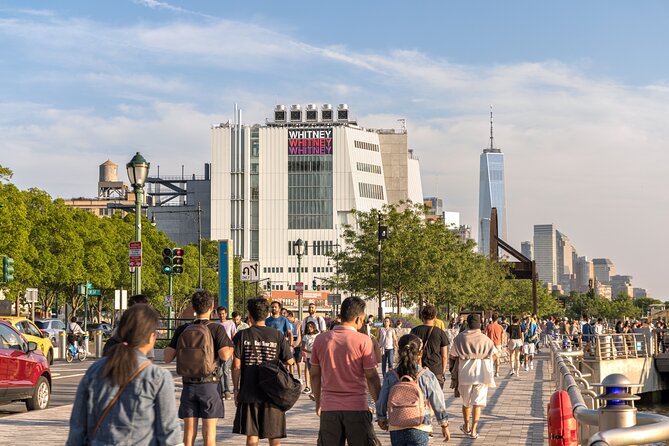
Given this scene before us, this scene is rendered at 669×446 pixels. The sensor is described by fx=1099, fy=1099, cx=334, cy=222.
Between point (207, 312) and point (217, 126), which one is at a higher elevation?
point (217, 126)

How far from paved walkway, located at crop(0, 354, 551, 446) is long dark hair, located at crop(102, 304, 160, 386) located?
8.69m

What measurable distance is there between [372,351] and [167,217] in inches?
6792

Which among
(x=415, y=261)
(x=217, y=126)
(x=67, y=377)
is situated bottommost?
(x=67, y=377)

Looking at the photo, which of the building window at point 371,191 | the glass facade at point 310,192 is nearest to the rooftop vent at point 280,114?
the glass facade at point 310,192

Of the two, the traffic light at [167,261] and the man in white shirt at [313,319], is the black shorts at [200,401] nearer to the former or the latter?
the man in white shirt at [313,319]

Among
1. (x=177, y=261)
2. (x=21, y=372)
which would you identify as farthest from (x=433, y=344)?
(x=177, y=261)

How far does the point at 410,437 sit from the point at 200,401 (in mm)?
3118

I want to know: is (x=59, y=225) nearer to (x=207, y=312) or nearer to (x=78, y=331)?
(x=78, y=331)

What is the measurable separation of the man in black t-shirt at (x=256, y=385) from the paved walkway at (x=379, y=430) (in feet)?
13.1

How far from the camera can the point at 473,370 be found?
50.0 feet

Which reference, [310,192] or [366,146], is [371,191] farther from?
[310,192]

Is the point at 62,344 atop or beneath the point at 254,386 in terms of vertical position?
beneath

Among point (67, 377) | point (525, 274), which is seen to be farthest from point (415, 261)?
point (525, 274)

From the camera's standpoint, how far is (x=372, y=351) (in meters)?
9.34
